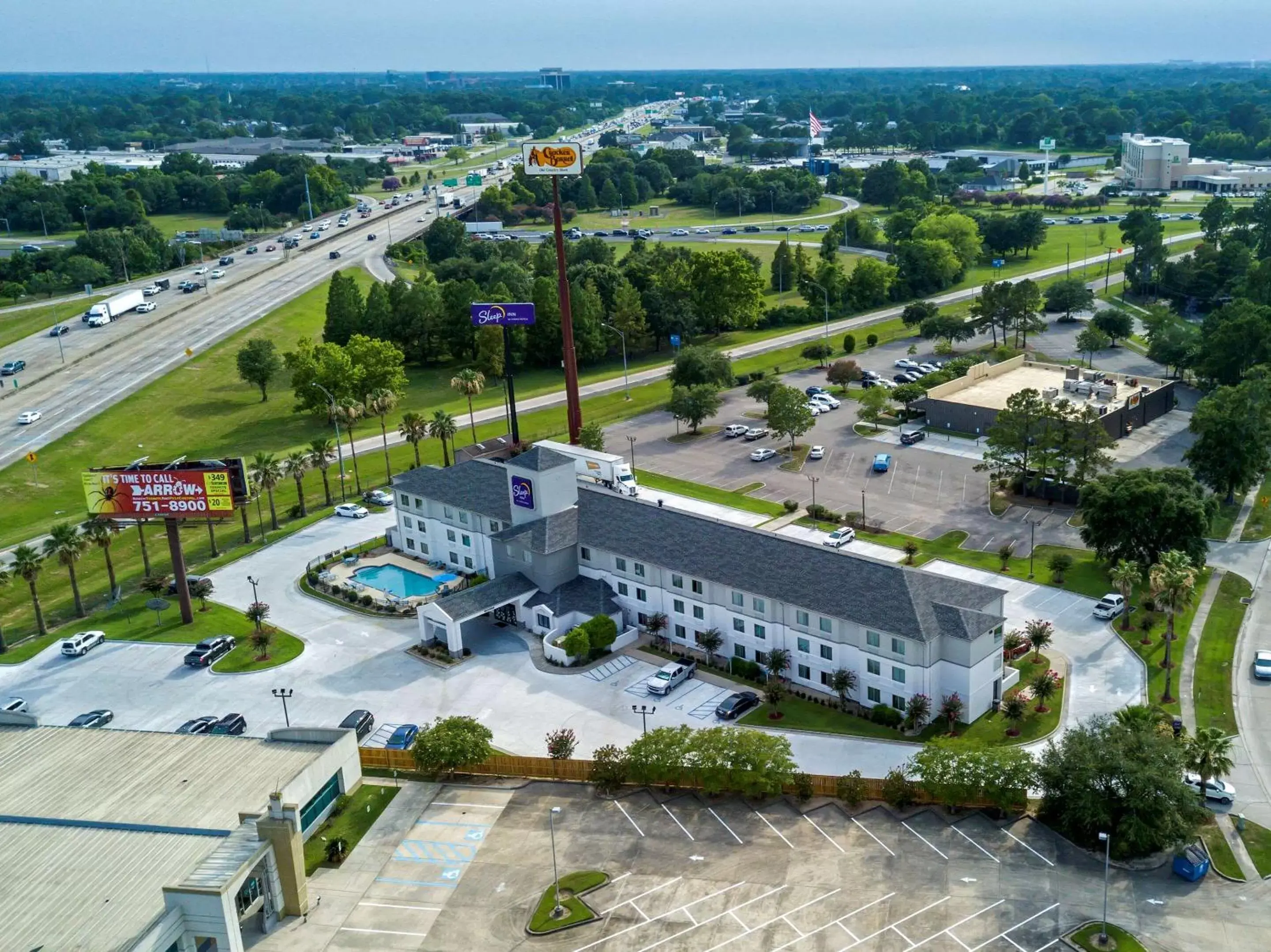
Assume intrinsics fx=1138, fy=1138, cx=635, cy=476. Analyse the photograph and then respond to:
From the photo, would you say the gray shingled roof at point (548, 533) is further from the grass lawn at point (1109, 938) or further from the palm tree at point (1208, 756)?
the grass lawn at point (1109, 938)

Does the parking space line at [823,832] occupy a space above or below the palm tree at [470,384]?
below

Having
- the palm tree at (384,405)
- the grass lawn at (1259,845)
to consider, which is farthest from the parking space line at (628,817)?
the palm tree at (384,405)

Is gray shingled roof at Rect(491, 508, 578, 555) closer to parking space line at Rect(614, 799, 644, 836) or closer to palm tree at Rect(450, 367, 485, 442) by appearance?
parking space line at Rect(614, 799, 644, 836)

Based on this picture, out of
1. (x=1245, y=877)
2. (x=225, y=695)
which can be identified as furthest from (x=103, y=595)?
(x=1245, y=877)

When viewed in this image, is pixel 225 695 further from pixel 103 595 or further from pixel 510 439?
pixel 510 439

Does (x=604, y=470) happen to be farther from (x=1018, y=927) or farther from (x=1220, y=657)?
(x=1018, y=927)
